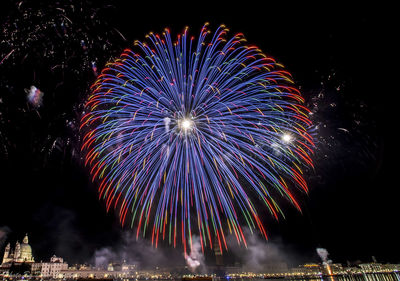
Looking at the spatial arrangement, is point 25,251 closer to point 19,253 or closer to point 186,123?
point 19,253

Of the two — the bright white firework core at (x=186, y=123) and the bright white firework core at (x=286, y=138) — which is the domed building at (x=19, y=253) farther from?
the bright white firework core at (x=286, y=138)

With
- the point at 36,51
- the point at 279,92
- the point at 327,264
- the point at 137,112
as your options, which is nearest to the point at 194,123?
the point at 137,112

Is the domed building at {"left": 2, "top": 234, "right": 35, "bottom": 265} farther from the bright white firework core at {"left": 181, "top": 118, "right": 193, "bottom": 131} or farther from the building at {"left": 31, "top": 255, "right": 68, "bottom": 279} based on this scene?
the bright white firework core at {"left": 181, "top": 118, "right": 193, "bottom": 131}

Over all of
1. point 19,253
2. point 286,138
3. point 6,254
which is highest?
point 19,253

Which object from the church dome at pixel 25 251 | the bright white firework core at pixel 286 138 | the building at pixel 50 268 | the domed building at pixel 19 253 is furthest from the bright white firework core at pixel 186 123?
the church dome at pixel 25 251

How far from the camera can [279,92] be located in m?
18.5

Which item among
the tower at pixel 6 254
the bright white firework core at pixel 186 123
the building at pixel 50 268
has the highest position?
the tower at pixel 6 254

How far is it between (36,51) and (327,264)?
140 metres

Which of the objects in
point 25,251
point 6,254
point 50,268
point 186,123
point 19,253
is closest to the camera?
point 186,123

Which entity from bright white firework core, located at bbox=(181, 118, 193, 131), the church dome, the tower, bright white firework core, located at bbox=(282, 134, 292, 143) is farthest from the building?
bright white firework core, located at bbox=(282, 134, 292, 143)

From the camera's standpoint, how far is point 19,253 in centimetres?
11038

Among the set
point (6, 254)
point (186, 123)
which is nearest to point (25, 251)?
point (6, 254)

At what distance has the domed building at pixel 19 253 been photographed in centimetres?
10481

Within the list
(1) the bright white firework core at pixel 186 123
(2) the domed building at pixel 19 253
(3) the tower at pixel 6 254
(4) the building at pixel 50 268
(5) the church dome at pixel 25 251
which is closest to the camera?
(1) the bright white firework core at pixel 186 123
